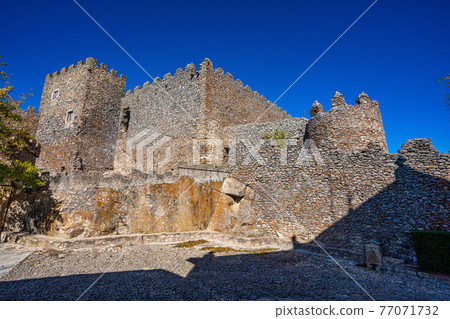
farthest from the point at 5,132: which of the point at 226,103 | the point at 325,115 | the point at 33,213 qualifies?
the point at 325,115

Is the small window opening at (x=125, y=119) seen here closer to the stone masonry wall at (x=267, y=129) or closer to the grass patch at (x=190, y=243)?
the stone masonry wall at (x=267, y=129)

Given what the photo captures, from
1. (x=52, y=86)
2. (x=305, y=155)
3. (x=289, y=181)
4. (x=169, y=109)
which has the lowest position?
(x=289, y=181)

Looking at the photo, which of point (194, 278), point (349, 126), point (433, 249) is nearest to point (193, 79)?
point (349, 126)

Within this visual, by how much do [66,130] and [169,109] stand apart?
298 inches

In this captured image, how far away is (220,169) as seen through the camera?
12.7 meters

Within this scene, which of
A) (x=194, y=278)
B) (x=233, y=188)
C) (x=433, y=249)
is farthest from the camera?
(x=233, y=188)

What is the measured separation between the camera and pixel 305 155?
425 inches

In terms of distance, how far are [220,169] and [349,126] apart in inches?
258

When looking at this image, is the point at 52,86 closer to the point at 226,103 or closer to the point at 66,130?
the point at 66,130

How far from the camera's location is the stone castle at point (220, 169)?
8.37 m

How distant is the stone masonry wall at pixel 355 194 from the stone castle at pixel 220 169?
0.04 m

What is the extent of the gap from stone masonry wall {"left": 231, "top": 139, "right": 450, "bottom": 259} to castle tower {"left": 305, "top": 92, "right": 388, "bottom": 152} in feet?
2.31

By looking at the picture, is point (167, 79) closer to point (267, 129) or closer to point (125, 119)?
point (125, 119)

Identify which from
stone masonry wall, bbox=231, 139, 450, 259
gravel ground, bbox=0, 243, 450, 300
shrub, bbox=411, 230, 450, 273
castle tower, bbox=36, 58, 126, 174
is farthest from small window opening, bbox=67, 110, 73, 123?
shrub, bbox=411, 230, 450, 273
